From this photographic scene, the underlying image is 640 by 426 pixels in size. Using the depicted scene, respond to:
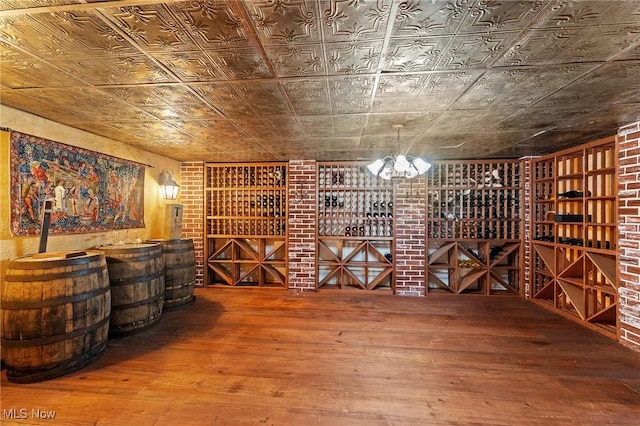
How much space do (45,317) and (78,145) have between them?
1720 mm

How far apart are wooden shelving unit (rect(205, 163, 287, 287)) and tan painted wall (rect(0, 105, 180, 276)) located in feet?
2.58

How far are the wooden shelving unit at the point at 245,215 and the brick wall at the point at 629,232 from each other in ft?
12.8

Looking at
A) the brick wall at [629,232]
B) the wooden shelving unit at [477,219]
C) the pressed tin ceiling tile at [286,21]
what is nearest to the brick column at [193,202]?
the pressed tin ceiling tile at [286,21]

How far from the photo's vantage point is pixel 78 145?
2.60 meters

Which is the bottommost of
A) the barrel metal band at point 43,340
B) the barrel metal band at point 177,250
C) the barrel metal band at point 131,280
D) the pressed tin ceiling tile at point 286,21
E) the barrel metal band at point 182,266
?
the barrel metal band at point 43,340

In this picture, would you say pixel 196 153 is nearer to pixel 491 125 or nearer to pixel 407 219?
pixel 407 219

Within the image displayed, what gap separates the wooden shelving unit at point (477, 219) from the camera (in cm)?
387

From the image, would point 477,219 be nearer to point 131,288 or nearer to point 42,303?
point 131,288

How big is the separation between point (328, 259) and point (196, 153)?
2656mm

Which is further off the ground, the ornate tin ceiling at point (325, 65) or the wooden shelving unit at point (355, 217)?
the ornate tin ceiling at point (325, 65)

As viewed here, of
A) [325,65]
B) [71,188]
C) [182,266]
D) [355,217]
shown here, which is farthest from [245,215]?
[325,65]

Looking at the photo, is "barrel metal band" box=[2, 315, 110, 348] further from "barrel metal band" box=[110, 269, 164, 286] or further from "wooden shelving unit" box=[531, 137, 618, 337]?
"wooden shelving unit" box=[531, 137, 618, 337]

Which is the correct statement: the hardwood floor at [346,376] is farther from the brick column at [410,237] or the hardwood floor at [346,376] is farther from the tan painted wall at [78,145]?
the tan painted wall at [78,145]

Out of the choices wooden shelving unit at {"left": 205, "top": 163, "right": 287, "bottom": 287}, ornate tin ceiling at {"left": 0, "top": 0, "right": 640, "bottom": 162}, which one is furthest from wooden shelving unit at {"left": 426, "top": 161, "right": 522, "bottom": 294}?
wooden shelving unit at {"left": 205, "top": 163, "right": 287, "bottom": 287}
